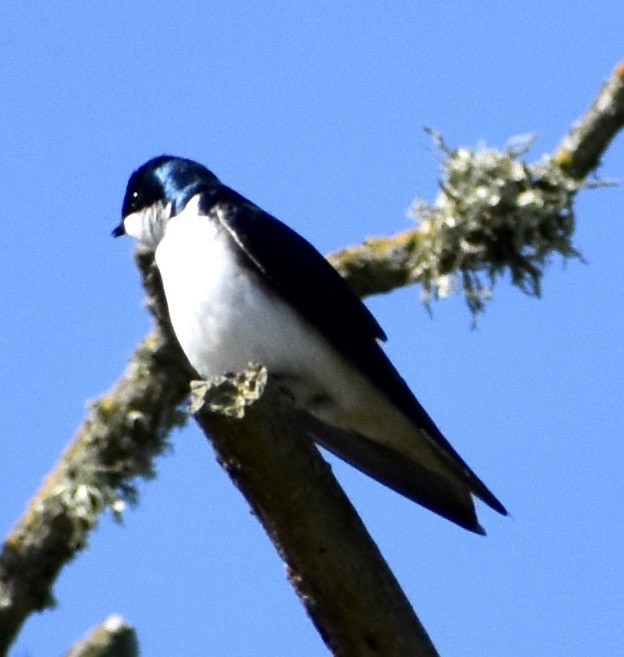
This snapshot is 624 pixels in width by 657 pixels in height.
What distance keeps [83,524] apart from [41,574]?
188 mm

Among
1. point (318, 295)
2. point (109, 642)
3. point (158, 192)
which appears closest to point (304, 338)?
point (318, 295)

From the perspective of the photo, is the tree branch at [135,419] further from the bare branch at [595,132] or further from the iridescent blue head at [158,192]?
the iridescent blue head at [158,192]

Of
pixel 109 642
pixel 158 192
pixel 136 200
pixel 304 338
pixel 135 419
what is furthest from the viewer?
pixel 136 200

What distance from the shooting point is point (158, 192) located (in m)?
5.49

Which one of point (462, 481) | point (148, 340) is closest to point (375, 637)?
point (462, 481)

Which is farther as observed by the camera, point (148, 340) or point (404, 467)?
point (148, 340)

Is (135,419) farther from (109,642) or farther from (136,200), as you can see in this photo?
(109,642)

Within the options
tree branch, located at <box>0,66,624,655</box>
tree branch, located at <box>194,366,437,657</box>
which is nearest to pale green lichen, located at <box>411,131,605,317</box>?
tree branch, located at <box>0,66,624,655</box>

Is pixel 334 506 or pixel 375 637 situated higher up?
pixel 334 506

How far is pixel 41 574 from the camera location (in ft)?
15.6

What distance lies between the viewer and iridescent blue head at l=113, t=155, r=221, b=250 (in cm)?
532

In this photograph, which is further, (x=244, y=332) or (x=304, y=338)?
(x=304, y=338)

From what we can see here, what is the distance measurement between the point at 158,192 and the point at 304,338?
94cm

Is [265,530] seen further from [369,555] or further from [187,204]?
[187,204]
